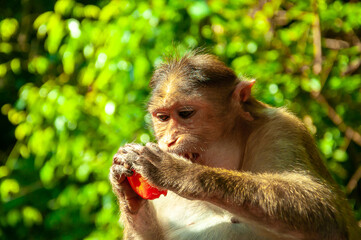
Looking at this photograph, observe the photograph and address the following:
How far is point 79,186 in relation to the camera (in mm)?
7371

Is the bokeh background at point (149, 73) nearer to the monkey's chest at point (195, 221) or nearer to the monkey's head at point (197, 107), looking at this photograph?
the monkey's head at point (197, 107)

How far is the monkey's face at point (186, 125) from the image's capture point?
3.96m

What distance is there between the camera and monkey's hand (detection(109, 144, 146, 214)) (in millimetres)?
3561

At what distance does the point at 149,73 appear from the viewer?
5973 mm

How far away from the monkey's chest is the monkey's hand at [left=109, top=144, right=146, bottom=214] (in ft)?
0.84

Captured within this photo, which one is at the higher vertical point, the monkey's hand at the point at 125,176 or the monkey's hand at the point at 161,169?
the monkey's hand at the point at 161,169

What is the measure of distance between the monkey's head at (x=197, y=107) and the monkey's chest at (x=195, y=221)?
393 mm

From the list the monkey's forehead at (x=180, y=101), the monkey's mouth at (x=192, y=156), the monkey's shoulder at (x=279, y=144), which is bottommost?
the monkey's mouth at (x=192, y=156)

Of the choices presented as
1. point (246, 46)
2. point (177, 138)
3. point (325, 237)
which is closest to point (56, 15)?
point (246, 46)

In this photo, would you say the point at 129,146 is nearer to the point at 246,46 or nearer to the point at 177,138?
the point at 177,138

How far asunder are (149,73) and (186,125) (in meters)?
1.99

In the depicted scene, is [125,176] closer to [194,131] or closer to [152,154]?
[152,154]

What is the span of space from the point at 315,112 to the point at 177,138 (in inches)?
125

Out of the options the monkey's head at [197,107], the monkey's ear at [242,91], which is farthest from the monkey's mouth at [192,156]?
the monkey's ear at [242,91]
